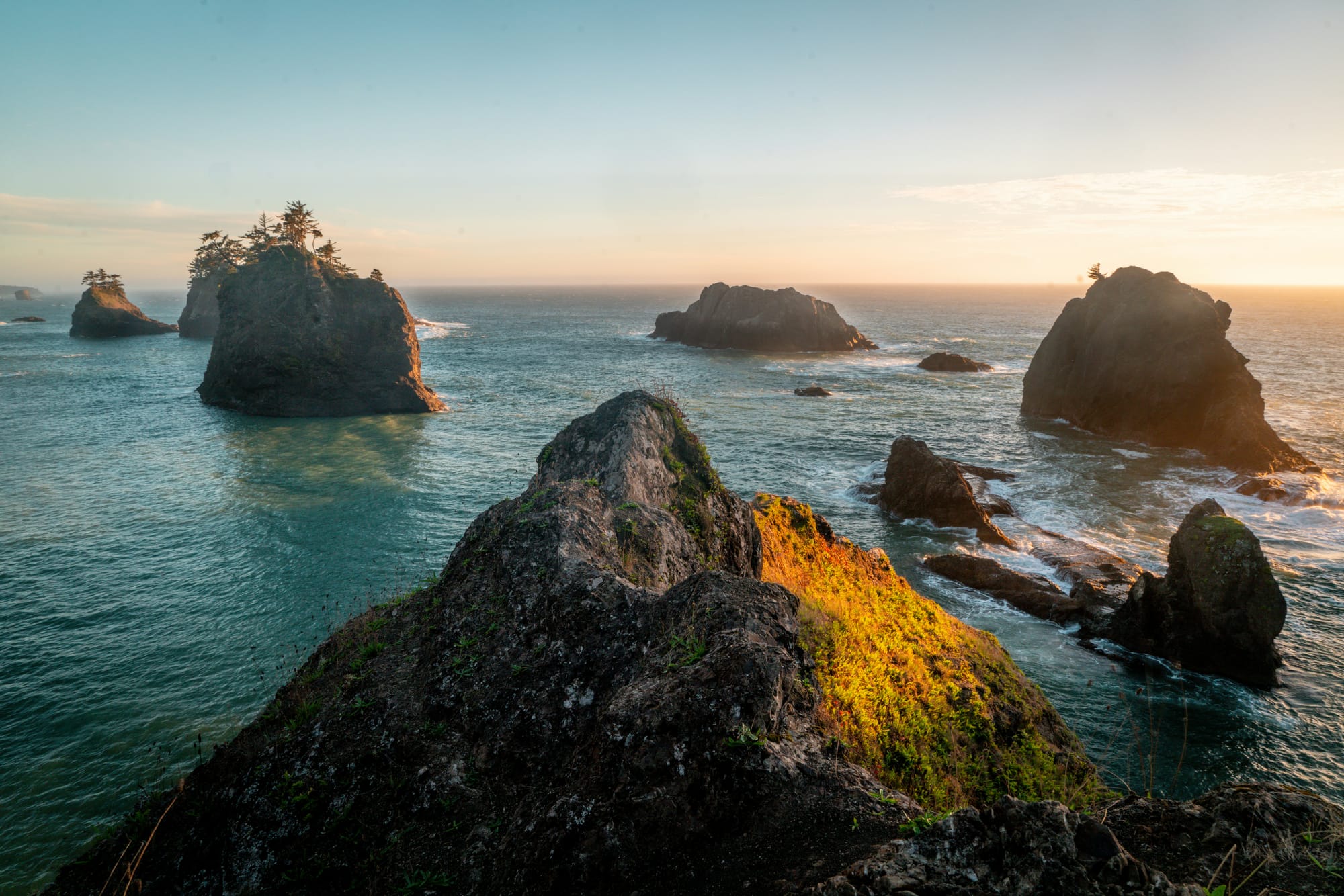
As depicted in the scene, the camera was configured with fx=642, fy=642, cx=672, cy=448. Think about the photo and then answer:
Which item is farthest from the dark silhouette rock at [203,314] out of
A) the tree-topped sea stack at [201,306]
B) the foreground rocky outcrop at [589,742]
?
the foreground rocky outcrop at [589,742]

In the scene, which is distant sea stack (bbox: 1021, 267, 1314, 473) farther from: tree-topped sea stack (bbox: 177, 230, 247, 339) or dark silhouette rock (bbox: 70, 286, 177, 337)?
dark silhouette rock (bbox: 70, 286, 177, 337)

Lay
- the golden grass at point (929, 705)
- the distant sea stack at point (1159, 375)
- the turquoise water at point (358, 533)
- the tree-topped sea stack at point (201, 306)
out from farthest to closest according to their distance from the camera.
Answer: the tree-topped sea stack at point (201, 306) < the distant sea stack at point (1159, 375) < the turquoise water at point (358, 533) < the golden grass at point (929, 705)

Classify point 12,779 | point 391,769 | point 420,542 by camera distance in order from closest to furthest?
point 391,769, point 12,779, point 420,542

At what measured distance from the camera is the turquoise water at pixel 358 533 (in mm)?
18859

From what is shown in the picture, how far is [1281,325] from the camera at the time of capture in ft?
525

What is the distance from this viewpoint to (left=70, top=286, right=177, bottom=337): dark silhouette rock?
11519cm

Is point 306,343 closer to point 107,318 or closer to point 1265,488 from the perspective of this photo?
point 1265,488

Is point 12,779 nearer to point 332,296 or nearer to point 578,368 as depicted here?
point 332,296

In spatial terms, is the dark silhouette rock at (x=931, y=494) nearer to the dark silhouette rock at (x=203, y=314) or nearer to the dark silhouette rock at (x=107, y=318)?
the dark silhouette rock at (x=203, y=314)

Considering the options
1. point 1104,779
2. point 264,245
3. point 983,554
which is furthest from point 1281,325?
point 264,245

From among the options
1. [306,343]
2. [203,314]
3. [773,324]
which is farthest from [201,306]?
[773,324]

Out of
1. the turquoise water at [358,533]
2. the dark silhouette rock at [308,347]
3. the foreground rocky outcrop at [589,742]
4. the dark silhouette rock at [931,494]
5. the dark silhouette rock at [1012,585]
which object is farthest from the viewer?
the dark silhouette rock at [308,347]

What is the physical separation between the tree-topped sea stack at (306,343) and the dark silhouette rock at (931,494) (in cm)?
4477

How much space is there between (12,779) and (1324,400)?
99.0 m
